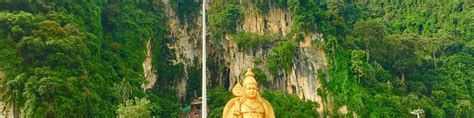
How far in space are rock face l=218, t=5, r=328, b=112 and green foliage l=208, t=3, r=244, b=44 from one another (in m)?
0.32

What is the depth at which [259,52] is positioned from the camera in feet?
87.1

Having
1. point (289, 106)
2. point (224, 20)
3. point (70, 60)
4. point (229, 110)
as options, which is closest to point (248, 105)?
point (229, 110)

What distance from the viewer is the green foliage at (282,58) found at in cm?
2548

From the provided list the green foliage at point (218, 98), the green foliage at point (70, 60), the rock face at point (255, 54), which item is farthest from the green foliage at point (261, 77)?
the green foliage at point (70, 60)

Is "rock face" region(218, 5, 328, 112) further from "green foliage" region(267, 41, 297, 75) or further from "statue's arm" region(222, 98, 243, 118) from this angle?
"statue's arm" region(222, 98, 243, 118)

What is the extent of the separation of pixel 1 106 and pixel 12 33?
213cm

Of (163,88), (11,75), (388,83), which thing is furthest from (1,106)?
(388,83)

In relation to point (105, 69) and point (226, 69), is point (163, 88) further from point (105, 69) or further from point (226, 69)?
point (105, 69)

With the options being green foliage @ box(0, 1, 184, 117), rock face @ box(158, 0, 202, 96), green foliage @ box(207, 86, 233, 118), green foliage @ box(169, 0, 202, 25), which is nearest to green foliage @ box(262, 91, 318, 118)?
green foliage @ box(207, 86, 233, 118)

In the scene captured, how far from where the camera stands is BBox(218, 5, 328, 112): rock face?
84.0 feet

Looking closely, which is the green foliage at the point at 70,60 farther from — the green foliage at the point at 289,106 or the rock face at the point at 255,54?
the green foliage at the point at 289,106

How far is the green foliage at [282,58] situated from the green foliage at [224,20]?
2.43 metres

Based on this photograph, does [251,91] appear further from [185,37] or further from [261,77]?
[185,37]

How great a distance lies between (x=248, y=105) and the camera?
17.5ft
